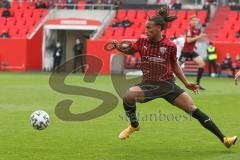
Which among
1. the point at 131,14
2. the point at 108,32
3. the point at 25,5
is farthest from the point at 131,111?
the point at 25,5

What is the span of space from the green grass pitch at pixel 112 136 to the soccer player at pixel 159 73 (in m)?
0.61

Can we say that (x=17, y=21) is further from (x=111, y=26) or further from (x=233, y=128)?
(x=233, y=128)

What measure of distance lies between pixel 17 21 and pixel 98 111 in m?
27.7

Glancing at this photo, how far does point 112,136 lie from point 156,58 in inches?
84.6

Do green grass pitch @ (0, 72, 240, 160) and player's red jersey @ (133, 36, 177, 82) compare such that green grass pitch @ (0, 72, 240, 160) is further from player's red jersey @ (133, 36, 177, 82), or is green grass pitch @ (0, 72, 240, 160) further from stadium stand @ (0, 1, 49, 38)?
stadium stand @ (0, 1, 49, 38)

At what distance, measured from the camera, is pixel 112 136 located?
466 inches

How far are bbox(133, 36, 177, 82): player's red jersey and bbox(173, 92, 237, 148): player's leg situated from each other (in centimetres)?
40

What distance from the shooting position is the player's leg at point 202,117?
1004 centimetres

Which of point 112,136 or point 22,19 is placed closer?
point 112,136

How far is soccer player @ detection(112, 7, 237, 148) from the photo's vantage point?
1016 centimetres

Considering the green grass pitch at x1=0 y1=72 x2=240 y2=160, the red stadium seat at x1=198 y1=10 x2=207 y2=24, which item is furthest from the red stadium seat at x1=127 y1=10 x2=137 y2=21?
the green grass pitch at x1=0 y1=72 x2=240 y2=160

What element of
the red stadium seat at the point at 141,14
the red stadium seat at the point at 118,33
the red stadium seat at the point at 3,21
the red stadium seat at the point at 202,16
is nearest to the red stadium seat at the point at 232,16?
the red stadium seat at the point at 202,16

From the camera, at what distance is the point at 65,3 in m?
43.0

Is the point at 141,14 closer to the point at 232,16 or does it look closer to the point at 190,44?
the point at 232,16
